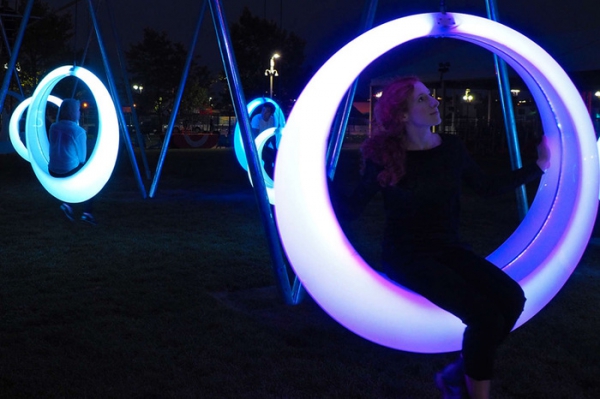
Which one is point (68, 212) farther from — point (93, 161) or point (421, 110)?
point (421, 110)

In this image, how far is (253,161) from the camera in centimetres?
533

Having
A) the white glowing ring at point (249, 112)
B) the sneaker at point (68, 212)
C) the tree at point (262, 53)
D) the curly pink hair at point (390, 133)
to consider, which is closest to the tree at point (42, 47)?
the tree at point (262, 53)

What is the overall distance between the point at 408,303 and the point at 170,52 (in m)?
61.0

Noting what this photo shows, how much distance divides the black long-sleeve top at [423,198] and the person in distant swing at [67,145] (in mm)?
5803

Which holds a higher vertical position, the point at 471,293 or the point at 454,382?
the point at 471,293

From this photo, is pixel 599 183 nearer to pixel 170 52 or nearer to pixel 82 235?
pixel 82 235

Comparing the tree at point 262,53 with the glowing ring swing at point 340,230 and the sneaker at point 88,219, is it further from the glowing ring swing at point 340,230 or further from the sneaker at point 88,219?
the glowing ring swing at point 340,230

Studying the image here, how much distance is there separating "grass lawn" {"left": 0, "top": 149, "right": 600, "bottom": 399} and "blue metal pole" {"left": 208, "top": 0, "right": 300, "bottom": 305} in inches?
9.9

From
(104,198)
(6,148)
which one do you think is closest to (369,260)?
(104,198)

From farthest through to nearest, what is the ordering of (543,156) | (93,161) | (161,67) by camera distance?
(161,67), (93,161), (543,156)

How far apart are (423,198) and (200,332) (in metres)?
2.02

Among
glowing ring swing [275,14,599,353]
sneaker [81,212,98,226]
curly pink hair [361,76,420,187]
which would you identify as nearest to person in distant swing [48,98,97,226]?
sneaker [81,212,98,226]

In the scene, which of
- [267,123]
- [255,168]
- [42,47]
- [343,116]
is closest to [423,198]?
[343,116]

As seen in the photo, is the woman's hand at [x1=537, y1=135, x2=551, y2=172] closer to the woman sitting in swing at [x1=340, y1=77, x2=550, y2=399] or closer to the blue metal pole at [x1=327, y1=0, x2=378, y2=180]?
the woman sitting in swing at [x1=340, y1=77, x2=550, y2=399]
